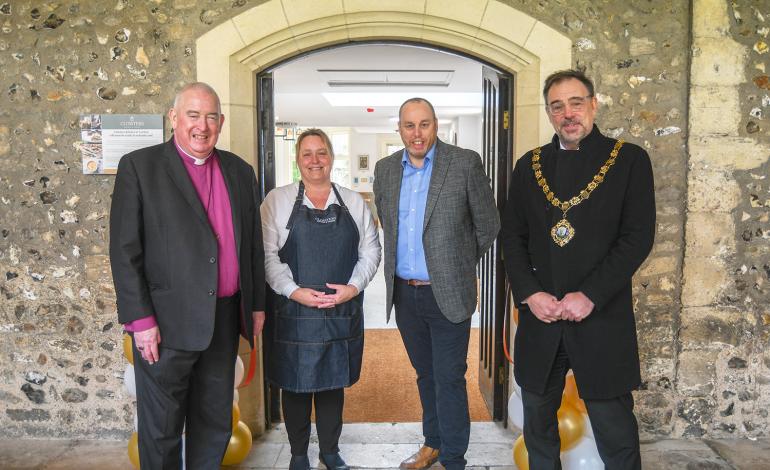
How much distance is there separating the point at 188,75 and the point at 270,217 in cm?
103

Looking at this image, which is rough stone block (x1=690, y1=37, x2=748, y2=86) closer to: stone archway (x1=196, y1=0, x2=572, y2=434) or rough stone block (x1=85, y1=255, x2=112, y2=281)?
stone archway (x1=196, y1=0, x2=572, y2=434)

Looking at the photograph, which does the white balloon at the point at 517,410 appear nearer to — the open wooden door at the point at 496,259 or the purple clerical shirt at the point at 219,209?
the open wooden door at the point at 496,259

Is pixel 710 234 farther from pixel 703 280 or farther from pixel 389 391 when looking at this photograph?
pixel 389 391

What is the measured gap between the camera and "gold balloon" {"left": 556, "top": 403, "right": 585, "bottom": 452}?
2557mm

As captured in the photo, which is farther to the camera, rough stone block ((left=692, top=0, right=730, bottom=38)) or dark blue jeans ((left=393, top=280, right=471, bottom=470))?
rough stone block ((left=692, top=0, right=730, bottom=38))

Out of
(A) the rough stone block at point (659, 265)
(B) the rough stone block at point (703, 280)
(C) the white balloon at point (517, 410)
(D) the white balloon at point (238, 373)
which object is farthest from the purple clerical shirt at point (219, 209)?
(B) the rough stone block at point (703, 280)

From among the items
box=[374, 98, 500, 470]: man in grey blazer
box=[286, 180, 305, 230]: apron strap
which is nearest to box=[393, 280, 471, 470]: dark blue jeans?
box=[374, 98, 500, 470]: man in grey blazer

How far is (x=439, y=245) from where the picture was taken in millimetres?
2586

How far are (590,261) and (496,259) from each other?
1418 mm

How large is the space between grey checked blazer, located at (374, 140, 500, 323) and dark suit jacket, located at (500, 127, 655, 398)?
1.50ft

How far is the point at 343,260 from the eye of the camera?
259 cm

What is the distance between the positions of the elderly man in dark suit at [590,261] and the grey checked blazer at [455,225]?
1.37 ft

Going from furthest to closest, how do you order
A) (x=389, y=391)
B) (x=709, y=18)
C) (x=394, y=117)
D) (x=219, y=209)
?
(x=394, y=117) < (x=389, y=391) < (x=709, y=18) < (x=219, y=209)

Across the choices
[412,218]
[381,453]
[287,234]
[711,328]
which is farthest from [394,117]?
[287,234]
